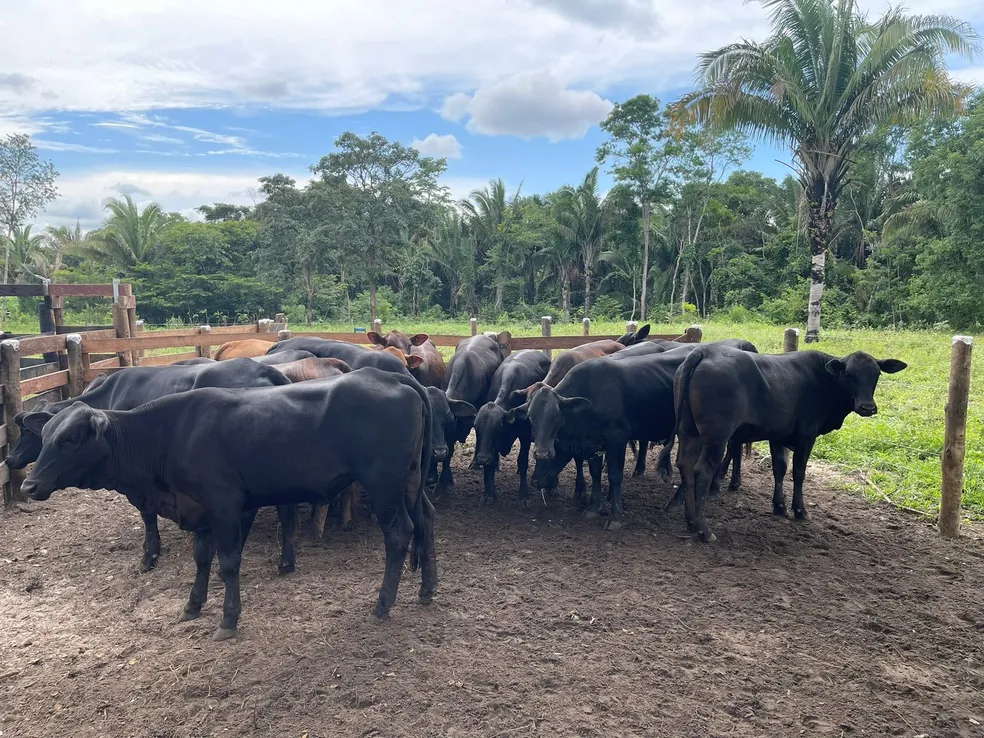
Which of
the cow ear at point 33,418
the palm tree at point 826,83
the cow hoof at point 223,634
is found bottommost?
the cow hoof at point 223,634

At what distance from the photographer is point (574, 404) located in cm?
670

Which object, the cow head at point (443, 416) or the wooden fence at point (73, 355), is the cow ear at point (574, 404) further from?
the wooden fence at point (73, 355)

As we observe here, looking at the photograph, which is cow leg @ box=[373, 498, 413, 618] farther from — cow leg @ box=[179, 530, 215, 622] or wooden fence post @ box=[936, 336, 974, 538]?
wooden fence post @ box=[936, 336, 974, 538]

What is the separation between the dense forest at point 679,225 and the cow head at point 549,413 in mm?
13530

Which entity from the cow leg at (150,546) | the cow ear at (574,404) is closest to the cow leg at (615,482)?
the cow ear at (574,404)

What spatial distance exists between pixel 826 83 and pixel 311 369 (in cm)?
1564

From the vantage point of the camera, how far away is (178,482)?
4465 millimetres

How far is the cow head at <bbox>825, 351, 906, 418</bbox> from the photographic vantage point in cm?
652

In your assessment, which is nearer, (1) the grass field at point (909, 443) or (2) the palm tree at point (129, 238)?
(1) the grass field at point (909, 443)

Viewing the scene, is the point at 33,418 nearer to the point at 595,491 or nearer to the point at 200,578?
the point at 200,578

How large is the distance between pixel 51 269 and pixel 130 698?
45.1 m

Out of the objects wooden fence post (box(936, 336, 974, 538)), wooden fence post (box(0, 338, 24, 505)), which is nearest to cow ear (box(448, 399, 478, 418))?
wooden fence post (box(936, 336, 974, 538))

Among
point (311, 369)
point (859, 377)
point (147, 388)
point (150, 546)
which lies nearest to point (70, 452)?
point (150, 546)

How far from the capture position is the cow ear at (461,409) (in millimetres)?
6973
